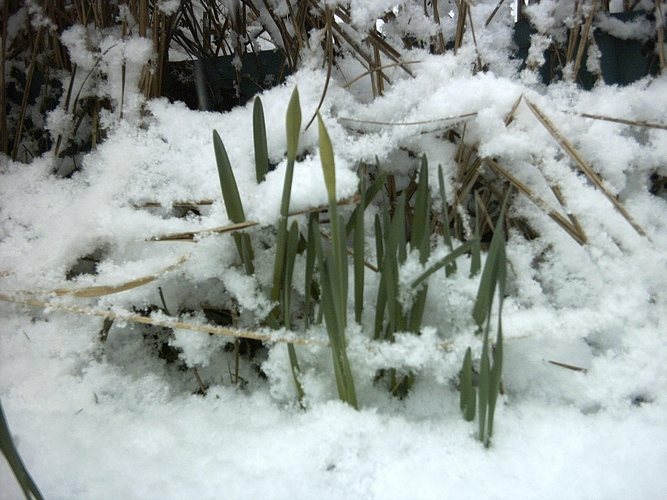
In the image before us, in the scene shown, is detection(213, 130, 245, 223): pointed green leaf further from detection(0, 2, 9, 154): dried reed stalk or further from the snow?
detection(0, 2, 9, 154): dried reed stalk

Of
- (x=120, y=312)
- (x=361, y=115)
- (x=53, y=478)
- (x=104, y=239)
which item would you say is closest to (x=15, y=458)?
(x=53, y=478)

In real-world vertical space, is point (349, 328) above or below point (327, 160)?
below

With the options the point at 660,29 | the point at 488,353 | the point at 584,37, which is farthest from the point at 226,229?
the point at 660,29

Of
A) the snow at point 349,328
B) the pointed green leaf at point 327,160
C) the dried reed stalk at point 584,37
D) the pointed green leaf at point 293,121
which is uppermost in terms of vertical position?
the dried reed stalk at point 584,37

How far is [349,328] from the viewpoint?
0.58m

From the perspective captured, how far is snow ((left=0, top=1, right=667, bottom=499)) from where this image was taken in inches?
19.1

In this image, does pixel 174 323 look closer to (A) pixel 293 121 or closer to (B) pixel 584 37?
(A) pixel 293 121

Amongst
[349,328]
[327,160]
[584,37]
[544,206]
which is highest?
[584,37]

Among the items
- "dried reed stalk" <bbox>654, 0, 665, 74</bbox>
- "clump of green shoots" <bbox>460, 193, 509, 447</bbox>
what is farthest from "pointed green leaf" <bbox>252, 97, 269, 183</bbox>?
"dried reed stalk" <bbox>654, 0, 665, 74</bbox>

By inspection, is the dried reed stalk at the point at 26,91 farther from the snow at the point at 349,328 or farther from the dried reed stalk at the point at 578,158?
the dried reed stalk at the point at 578,158

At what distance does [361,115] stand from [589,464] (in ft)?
1.80

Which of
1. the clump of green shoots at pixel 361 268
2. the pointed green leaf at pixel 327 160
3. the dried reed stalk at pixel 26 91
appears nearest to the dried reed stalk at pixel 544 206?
the clump of green shoots at pixel 361 268

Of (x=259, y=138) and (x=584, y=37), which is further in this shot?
(x=584, y=37)

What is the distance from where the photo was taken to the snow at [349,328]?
486mm
